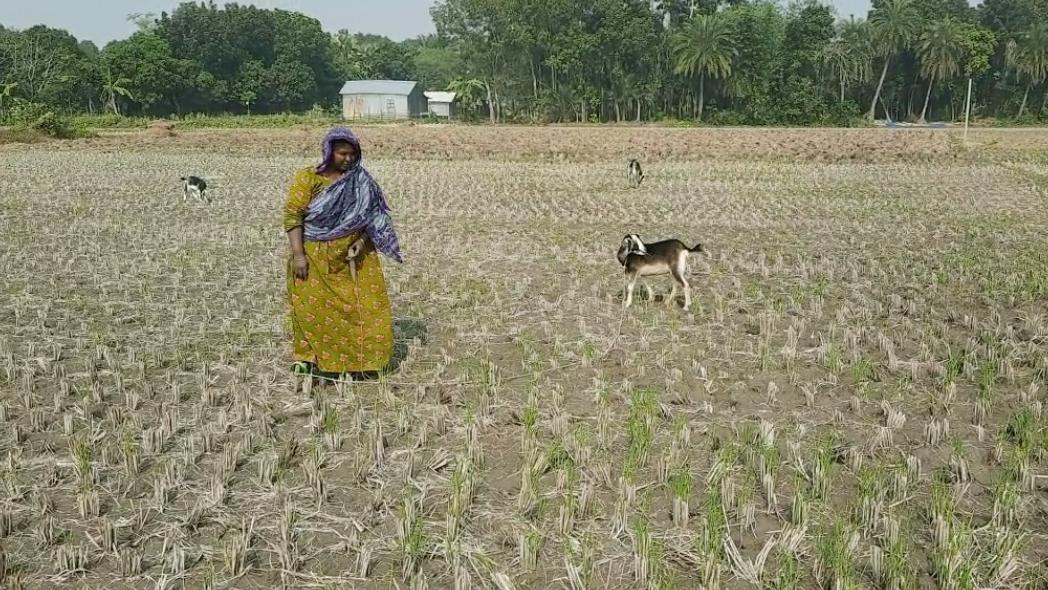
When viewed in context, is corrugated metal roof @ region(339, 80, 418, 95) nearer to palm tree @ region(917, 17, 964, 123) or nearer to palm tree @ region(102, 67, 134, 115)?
palm tree @ region(102, 67, 134, 115)

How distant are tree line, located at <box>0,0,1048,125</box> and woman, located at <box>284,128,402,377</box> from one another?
4859cm

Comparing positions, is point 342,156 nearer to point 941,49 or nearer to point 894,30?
point 941,49

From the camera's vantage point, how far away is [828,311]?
762 cm

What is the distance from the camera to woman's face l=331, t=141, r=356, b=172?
536 centimetres

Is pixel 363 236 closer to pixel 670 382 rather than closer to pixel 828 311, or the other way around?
pixel 670 382

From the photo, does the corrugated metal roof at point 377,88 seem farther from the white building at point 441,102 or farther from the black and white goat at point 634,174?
the black and white goat at point 634,174

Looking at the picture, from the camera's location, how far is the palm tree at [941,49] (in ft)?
175

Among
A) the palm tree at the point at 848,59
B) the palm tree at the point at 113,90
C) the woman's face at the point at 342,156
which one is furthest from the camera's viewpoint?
the palm tree at the point at 848,59

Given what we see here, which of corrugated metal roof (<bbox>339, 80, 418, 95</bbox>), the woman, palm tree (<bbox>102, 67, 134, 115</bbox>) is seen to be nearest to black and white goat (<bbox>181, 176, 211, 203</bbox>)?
the woman

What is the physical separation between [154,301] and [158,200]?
323 inches

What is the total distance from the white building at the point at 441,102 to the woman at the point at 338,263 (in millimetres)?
69480

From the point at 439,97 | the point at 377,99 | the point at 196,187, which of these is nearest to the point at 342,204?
the point at 196,187

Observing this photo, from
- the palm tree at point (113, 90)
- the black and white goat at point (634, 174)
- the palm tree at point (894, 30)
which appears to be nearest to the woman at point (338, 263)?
the black and white goat at point (634, 174)

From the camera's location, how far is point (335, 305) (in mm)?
5512
